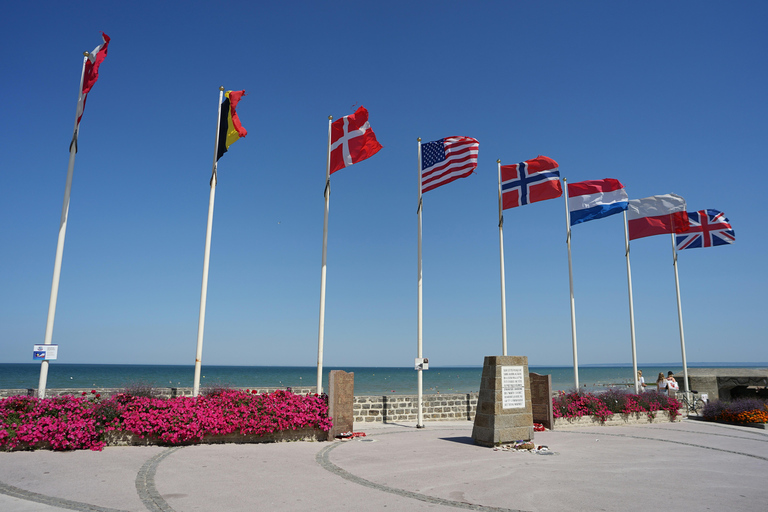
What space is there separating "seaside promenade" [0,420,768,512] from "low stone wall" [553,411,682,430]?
3222 millimetres

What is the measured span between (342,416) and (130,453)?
15.8 feet

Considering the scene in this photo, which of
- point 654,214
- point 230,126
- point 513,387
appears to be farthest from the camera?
point 654,214

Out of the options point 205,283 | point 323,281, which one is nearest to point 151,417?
point 205,283

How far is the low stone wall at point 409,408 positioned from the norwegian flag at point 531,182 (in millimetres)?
7026

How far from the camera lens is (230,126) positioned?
44.8ft

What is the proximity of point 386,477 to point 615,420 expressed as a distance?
37.7ft

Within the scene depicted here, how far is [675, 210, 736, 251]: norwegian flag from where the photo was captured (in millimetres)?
20766

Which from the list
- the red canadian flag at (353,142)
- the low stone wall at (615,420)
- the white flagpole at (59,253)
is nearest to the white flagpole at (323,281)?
the red canadian flag at (353,142)

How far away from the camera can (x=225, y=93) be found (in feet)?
45.4

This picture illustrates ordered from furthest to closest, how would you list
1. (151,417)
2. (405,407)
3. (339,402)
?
(405,407)
(339,402)
(151,417)

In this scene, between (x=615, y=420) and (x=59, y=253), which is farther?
(x=615, y=420)

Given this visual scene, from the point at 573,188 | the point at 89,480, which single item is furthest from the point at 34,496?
the point at 573,188

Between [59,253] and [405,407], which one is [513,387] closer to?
[405,407]

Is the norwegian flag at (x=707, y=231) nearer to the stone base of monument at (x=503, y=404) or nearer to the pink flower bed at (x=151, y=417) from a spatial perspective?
the stone base of monument at (x=503, y=404)
